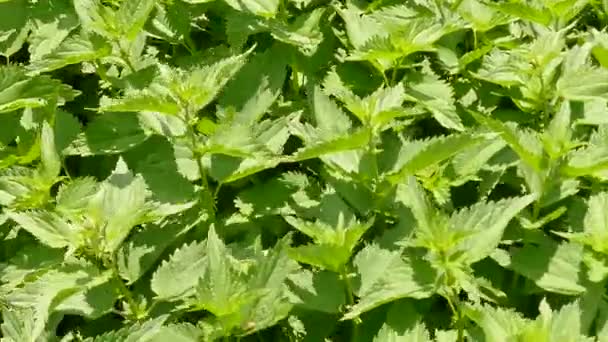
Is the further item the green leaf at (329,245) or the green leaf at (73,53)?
the green leaf at (73,53)

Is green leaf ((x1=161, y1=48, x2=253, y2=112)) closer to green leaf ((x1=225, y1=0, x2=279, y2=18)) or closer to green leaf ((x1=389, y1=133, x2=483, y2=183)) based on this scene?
green leaf ((x1=225, y1=0, x2=279, y2=18))

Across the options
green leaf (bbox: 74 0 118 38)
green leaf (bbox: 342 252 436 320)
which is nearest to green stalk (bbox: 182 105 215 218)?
green leaf (bbox: 74 0 118 38)

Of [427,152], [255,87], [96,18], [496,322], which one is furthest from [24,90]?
[496,322]

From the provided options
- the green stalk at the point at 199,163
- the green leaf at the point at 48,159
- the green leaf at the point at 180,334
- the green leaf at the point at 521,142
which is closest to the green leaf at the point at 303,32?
the green stalk at the point at 199,163

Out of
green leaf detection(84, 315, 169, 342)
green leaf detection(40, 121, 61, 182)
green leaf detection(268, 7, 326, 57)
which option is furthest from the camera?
green leaf detection(268, 7, 326, 57)

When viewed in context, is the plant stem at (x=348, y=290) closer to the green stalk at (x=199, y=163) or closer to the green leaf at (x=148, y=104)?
the green stalk at (x=199, y=163)

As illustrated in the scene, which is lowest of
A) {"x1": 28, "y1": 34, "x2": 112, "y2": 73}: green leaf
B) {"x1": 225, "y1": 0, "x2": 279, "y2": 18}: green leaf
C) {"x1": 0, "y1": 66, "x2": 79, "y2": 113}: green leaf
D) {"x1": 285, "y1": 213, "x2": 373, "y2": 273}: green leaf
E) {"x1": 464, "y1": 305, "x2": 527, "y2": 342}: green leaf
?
{"x1": 464, "y1": 305, "x2": 527, "y2": 342}: green leaf

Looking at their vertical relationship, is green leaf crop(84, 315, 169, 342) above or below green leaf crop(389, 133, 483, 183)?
below

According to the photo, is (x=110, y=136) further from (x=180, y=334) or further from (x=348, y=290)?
(x=348, y=290)

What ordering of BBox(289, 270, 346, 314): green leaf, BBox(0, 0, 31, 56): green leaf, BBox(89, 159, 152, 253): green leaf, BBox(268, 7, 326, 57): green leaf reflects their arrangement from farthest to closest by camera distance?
BBox(0, 0, 31, 56): green leaf
BBox(268, 7, 326, 57): green leaf
BBox(289, 270, 346, 314): green leaf
BBox(89, 159, 152, 253): green leaf

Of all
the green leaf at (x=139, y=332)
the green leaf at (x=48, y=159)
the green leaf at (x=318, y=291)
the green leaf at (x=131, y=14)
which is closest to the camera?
the green leaf at (x=139, y=332)
